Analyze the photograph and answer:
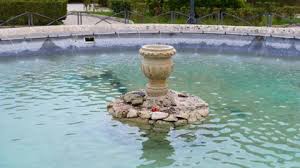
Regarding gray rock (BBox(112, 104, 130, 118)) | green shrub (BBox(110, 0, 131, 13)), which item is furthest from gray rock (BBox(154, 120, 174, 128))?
green shrub (BBox(110, 0, 131, 13))

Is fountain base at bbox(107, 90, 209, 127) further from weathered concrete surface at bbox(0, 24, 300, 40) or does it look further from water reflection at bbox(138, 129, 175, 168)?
weathered concrete surface at bbox(0, 24, 300, 40)

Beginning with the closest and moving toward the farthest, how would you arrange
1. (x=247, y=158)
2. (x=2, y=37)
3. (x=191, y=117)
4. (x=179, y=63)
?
(x=247, y=158)
(x=191, y=117)
(x=179, y=63)
(x=2, y=37)

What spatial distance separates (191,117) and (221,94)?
8.24 feet

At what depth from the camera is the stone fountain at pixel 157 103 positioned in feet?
34.4

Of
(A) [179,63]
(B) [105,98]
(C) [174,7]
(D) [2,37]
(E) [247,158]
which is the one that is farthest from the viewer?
(C) [174,7]

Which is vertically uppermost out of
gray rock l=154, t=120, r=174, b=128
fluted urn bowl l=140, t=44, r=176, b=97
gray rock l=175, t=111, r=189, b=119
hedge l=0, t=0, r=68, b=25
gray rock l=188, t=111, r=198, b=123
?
hedge l=0, t=0, r=68, b=25

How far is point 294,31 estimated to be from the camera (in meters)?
19.9

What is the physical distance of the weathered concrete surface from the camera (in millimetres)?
19612

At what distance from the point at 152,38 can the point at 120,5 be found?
8.69 metres

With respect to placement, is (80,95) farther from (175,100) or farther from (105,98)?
(175,100)

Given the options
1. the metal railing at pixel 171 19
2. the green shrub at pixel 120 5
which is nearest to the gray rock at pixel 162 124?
the metal railing at pixel 171 19

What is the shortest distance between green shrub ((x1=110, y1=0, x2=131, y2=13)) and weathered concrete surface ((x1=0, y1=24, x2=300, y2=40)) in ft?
25.5

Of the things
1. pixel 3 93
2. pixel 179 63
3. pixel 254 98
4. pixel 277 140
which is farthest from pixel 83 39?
pixel 277 140

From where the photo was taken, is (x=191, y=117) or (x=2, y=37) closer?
(x=191, y=117)
